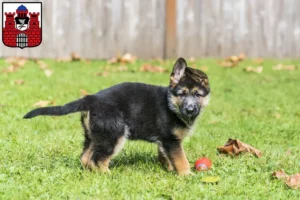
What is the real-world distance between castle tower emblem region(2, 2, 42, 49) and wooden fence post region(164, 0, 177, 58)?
2.95 meters

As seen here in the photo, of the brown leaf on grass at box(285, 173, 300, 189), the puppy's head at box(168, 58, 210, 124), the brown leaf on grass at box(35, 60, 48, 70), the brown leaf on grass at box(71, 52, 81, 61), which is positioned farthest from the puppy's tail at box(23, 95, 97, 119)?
the brown leaf on grass at box(71, 52, 81, 61)

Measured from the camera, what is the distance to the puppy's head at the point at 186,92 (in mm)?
5562

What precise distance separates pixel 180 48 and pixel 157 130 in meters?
8.59

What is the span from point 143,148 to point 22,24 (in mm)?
6031

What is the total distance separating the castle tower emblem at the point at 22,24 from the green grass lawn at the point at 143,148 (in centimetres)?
124

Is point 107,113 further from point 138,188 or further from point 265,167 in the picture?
point 265,167

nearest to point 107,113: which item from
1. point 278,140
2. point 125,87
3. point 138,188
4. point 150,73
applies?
point 125,87

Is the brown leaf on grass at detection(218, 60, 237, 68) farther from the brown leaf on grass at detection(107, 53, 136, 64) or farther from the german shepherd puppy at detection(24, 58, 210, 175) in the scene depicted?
the german shepherd puppy at detection(24, 58, 210, 175)

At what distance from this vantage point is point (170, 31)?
13.8m

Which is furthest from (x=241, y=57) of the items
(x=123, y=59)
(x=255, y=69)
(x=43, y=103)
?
(x=43, y=103)

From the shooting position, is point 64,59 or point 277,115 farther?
point 64,59

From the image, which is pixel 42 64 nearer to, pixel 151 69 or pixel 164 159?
pixel 151 69

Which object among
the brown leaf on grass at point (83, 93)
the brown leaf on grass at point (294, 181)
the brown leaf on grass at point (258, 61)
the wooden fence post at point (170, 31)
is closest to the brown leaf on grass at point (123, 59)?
the wooden fence post at point (170, 31)

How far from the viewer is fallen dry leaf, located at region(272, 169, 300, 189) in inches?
203
